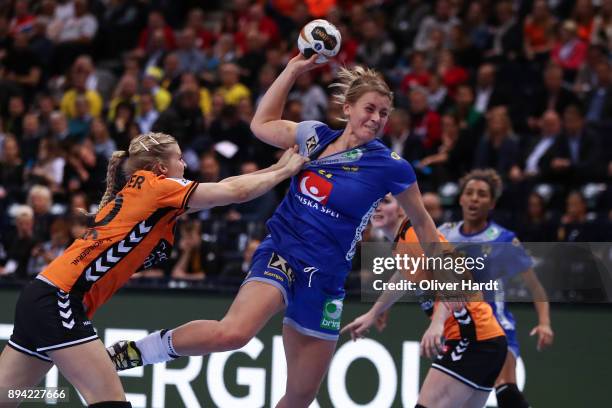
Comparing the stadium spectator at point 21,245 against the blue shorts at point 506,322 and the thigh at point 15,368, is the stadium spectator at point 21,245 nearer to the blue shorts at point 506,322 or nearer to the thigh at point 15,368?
the thigh at point 15,368

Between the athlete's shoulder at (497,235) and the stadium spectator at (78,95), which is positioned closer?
the athlete's shoulder at (497,235)

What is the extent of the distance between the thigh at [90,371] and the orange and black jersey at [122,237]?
1.08 ft

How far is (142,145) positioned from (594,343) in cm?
406

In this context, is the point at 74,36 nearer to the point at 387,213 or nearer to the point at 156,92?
the point at 156,92

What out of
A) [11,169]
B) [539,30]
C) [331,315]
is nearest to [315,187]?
[331,315]

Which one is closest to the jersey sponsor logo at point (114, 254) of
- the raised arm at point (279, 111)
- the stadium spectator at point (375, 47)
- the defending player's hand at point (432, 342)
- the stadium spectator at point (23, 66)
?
the raised arm at point (279, 111)

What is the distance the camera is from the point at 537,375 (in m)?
8.20

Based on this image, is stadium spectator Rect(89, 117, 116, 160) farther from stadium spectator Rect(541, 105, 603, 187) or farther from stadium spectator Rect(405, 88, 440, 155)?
stadium spectator Rect(541, 105, 603, 187)

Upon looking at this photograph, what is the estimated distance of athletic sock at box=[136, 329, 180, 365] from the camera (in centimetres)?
584

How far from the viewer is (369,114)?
6051 millimetres

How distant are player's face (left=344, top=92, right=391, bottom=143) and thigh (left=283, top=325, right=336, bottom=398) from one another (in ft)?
3.97

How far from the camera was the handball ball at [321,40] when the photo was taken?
6.09 meters

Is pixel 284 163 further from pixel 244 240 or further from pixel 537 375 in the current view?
pixel 244 240

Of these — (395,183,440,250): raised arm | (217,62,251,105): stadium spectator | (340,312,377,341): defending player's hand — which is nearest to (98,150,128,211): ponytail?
(395,183,440,250): raised arm
